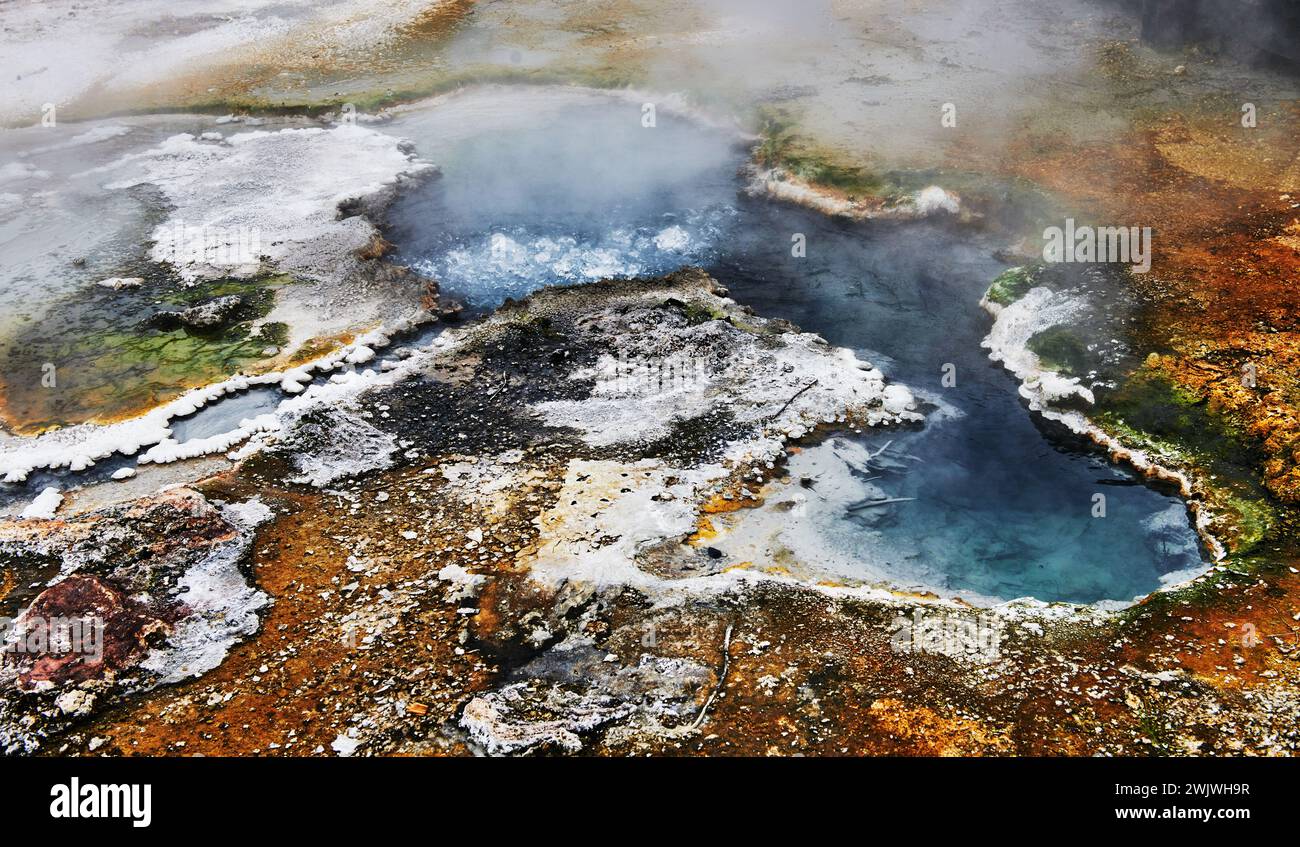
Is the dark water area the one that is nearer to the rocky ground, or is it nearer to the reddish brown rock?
the rocky ground

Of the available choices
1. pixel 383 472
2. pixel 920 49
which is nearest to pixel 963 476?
pixel 383 472

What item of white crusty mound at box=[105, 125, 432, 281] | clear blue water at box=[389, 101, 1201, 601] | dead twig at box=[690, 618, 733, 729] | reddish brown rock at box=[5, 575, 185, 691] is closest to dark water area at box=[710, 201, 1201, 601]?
clear blue water at box=[389, 101, 1201, 601]

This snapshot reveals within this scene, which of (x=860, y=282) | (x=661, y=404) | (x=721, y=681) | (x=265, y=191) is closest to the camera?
(x=721, y=681)

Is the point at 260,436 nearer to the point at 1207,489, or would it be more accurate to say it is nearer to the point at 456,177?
the point at 456,177

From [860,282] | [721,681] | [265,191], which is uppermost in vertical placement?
[265,191]

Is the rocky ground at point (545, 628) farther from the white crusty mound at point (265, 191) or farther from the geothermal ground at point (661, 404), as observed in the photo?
the white crusty mound at point (265, 191)

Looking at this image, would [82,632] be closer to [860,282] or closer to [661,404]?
[661,404]

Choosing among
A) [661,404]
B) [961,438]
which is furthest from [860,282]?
[661,404]

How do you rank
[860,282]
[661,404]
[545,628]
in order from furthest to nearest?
[860,282], [661,404], [545,628]
